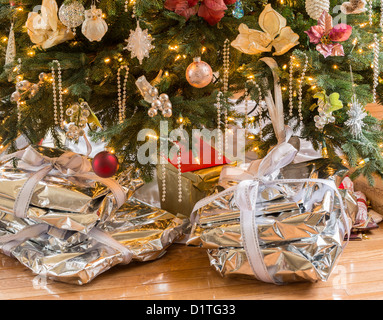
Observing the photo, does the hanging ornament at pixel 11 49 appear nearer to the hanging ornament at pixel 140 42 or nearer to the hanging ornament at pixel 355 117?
the hanging ornament at pixel 140 42

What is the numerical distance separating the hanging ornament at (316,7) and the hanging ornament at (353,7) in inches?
1.8

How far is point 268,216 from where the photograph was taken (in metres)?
0.95

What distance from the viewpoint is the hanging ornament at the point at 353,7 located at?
1.01m

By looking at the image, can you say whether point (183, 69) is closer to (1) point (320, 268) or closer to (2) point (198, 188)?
(2) point (198, 188)

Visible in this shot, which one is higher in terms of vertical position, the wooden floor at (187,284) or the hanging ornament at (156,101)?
the hanging ornament at (156,101)

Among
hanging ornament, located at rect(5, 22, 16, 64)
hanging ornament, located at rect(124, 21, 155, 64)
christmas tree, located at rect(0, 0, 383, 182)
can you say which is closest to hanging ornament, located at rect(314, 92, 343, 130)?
christmas tree, located at rect(0, 0, 383, 182)

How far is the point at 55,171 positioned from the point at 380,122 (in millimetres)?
837

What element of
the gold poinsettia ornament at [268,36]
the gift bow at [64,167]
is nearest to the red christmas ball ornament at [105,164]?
the gift bow at [64,167]

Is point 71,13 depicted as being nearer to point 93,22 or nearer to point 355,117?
point 93,22

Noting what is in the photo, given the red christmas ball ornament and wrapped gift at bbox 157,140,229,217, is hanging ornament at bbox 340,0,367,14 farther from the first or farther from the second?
the red christmas ball ornament

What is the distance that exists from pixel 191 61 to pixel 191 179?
32 cm

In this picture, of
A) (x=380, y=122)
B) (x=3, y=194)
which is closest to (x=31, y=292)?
(x=3, y=194)

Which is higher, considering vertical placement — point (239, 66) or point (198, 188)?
point (239, 66)

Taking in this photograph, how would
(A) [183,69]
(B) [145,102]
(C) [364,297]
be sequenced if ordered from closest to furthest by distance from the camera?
(C) [364,297] < (B) [145,102] < (A) [183,69]
